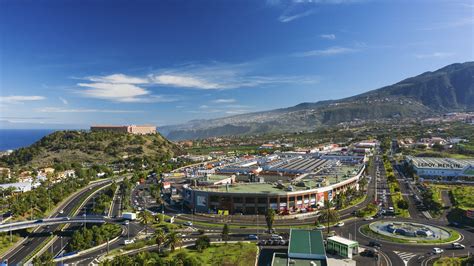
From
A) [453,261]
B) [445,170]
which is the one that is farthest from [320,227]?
[445,170]

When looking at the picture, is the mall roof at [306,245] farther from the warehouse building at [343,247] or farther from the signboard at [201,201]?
the signboard at [201,201]

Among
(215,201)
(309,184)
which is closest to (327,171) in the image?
(309,184)

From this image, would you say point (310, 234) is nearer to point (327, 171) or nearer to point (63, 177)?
point (327, 171)

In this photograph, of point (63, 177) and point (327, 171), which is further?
point (63, 177)

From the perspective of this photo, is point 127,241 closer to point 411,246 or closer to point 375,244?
point 375,244

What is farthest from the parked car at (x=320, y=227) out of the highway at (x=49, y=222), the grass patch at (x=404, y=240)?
A: the highway at (x=49, y=222)
